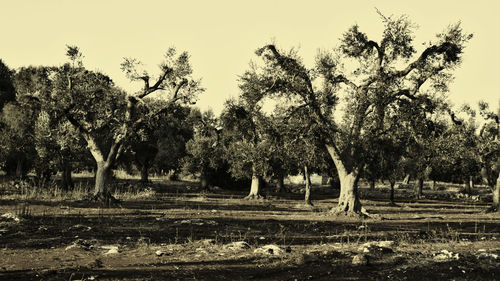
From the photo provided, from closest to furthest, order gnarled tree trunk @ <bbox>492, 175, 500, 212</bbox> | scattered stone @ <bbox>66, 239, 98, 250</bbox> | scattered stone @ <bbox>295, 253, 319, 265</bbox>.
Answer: scattered stone @ <bbox>295, 253, 319, 265</bbox> → scattered stone @ <bbox>66, 239, 98, 250</bbox> → gnarled tree trunk @ <bbox>492, 175, 500, 212</bbox>

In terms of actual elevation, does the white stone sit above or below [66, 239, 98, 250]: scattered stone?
above

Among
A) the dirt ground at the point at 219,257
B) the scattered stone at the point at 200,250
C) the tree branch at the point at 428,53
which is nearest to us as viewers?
the dirt ground at the point at 219,257

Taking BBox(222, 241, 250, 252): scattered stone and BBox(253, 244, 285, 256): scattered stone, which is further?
BBox(222, 241, 250, 252): scattered stone

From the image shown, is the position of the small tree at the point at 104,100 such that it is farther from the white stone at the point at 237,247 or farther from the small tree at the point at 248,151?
the white stone at the point at 237,247

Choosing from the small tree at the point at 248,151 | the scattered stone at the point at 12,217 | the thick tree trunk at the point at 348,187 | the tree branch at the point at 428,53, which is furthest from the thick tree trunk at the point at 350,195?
the scattered stone at the point at 12,217

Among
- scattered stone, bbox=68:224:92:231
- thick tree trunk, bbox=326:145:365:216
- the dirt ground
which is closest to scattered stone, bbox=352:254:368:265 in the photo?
the dirt ground

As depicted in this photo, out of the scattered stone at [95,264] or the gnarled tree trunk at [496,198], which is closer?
the scattered stone at [95,264]

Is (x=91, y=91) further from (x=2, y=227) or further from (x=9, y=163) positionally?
(x=9, y=163)

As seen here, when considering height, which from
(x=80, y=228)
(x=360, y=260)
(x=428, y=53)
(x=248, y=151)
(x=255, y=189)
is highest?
(x=428, y=53)

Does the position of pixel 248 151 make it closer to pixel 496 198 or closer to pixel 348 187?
pixel 348 187

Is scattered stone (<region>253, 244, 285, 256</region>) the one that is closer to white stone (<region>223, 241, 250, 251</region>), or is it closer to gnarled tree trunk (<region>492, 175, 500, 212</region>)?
white stone (<region>223, 241, 250, 251</region>)

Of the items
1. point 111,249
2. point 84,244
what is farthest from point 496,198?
point 84,244

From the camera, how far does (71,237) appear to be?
14.4 meters

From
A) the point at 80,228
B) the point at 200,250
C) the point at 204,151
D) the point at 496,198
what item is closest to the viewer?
the point at 200,250
